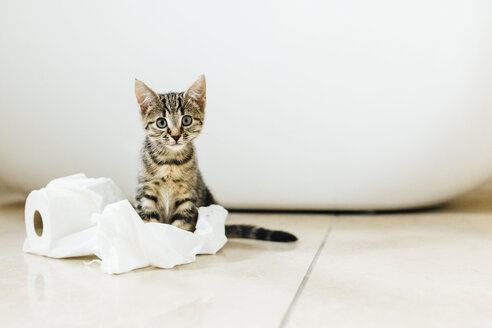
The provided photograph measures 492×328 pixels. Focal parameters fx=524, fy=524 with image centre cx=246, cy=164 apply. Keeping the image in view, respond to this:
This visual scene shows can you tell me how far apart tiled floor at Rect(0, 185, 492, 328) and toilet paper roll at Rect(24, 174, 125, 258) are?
0.04m

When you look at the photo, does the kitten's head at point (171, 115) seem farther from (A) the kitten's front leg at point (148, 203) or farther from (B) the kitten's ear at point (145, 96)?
(A) the kitten's front leg at point (148, 203)

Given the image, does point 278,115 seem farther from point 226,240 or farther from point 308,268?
point 308,268

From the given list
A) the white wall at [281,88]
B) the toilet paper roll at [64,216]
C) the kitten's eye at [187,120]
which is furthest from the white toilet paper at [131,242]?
the white wall at [281,88]

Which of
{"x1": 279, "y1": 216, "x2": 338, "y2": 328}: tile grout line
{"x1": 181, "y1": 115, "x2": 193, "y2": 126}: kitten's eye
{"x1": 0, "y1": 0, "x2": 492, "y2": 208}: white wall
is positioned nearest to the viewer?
{"x1": 279, "y1": 216, "x2": 338, "y2": 328}: tile grout line

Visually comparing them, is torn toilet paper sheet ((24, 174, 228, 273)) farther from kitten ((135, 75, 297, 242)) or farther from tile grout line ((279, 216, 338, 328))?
tile grout line ((279, 216, 338, 328))

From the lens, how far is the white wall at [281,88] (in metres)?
1.59

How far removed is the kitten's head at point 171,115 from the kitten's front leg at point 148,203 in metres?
0.12

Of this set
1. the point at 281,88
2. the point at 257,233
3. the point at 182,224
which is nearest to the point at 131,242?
the point at 182,224

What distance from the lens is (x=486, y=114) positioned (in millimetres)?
1665

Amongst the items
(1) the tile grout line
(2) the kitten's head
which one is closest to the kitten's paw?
(2) the kitten's head

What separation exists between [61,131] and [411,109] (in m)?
1.19

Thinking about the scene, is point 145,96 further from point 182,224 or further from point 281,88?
point 281,88

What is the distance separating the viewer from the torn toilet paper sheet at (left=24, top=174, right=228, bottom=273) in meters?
1.13

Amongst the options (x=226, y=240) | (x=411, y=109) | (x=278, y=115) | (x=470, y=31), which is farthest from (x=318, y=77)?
(x=226, y=240)
